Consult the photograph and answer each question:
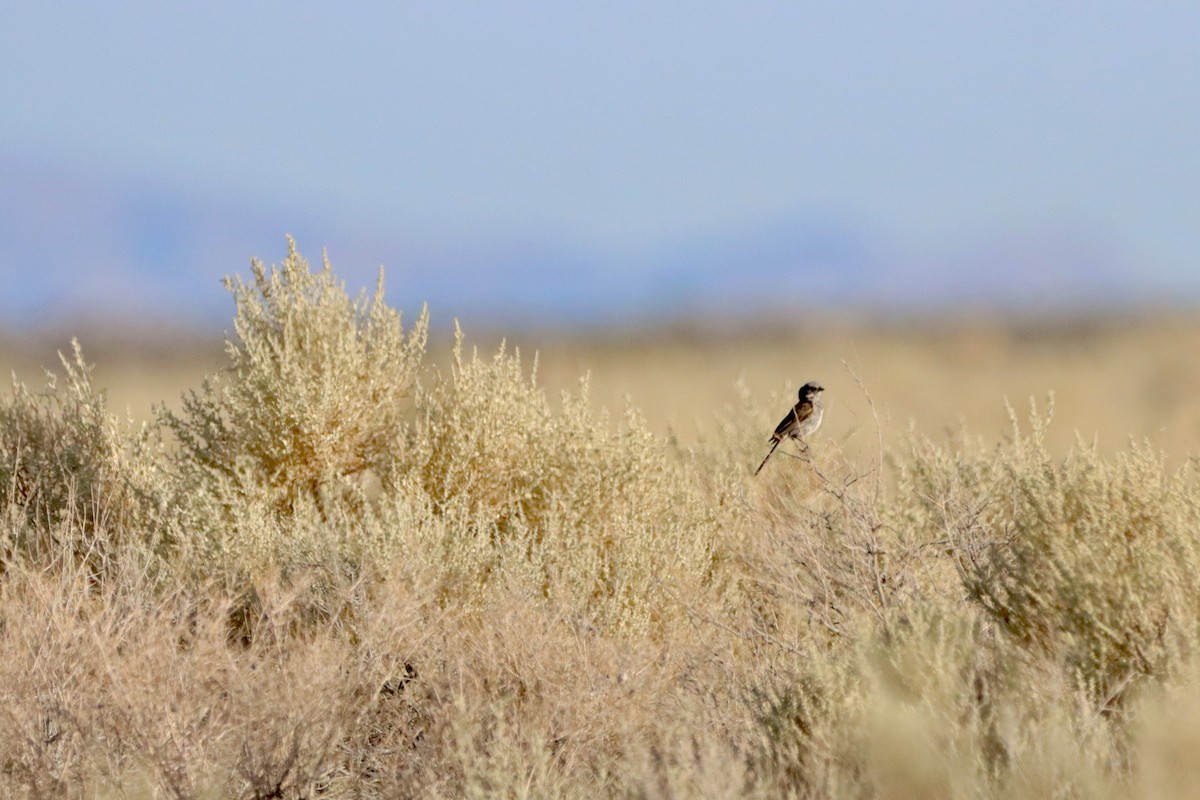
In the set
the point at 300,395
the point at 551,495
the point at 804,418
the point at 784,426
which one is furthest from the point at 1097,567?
the point at 300,395

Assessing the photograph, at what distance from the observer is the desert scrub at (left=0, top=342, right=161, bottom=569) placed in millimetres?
6703

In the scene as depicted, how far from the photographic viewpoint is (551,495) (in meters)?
6.66

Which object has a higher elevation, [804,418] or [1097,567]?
[804,418]

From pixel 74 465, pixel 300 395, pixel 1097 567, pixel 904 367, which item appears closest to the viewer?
pixel 1097 567

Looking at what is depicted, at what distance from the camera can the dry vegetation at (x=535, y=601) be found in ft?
12.5

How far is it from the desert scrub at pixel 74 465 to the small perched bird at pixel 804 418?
3.30m

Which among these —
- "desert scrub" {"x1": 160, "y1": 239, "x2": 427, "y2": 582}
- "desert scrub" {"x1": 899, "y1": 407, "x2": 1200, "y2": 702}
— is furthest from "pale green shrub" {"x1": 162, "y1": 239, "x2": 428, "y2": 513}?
"desert scrub" {"x1": 899, "y1": 407, "x2": 1200, "y2": 702}

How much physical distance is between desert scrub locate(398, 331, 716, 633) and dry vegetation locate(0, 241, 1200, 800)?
0.02 metres

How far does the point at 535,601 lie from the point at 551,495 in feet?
3.90

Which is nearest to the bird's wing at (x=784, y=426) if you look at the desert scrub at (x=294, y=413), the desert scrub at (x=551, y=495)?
the desert scrub at (x=551, y=495)

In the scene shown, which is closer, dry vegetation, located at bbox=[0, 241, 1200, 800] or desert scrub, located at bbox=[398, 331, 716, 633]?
dry vegetation, located at bbox=[0, 241, 1200, 800]

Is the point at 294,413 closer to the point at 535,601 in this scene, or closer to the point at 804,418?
the point at 535,601

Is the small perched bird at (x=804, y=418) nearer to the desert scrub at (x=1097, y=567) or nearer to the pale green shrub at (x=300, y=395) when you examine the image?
the desert scrub at (x=1097, y=567)

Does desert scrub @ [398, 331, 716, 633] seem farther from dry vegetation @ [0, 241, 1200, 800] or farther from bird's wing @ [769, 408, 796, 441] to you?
bird's wing @ [769, 408, 796, 441]
